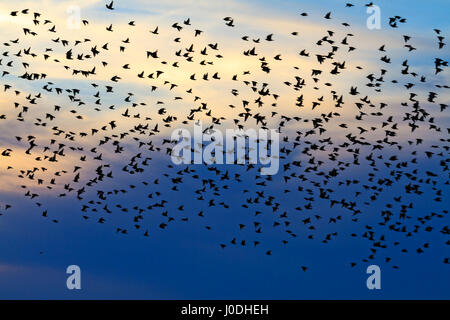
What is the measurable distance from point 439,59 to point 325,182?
59.8 feet

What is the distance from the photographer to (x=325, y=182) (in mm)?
74625

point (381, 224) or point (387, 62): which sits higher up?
point (387, 62)

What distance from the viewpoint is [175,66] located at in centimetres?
5978

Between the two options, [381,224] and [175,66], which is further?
[381,224]
